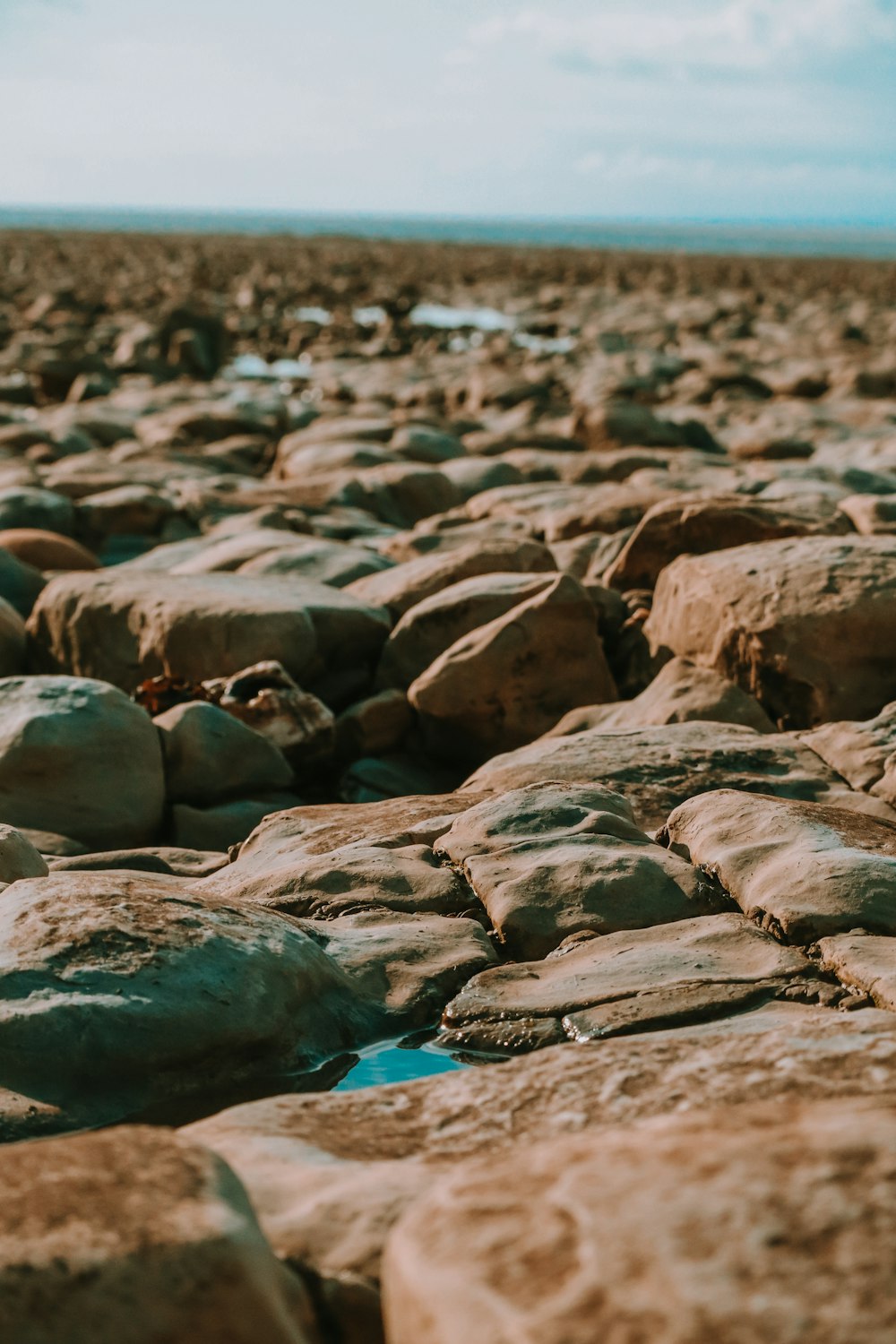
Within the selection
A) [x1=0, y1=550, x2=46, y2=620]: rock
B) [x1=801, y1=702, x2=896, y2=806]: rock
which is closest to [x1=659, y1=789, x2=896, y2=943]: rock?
[x1=801, y1=702, x2=896, y2=806]: rock

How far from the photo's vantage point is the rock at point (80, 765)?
4457mm

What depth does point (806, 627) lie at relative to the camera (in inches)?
191

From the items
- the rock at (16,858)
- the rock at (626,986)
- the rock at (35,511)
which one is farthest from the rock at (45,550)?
the rock at (626,986)

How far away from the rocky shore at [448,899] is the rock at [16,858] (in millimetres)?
11

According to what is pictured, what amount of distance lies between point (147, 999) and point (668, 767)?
189 centimetres

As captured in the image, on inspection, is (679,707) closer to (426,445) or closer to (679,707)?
(679,707)

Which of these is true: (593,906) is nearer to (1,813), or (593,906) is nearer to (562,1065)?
(562,1065)

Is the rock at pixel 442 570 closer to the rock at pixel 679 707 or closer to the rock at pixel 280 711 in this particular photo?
the rock at pixel 280 711

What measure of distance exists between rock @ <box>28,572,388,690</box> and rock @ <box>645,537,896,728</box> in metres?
1.39

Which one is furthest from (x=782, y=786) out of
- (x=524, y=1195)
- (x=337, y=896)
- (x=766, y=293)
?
(x=766, y=293)

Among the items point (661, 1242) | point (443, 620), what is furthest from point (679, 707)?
point (661, 1242)

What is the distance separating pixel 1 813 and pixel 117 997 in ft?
5.85

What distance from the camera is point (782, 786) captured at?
4.21 meters

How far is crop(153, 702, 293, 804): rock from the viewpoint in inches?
188
